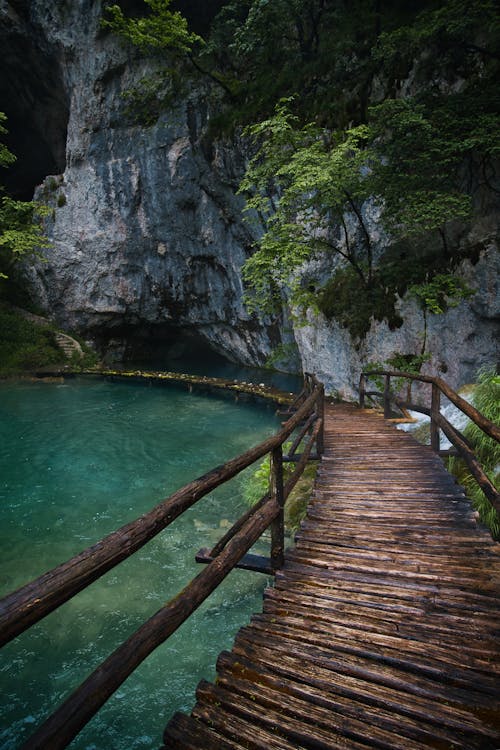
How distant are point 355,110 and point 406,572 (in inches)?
636

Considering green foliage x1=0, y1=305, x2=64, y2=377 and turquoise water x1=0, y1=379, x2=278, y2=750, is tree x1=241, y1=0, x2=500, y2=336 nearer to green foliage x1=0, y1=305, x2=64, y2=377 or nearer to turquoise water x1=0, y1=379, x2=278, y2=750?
turquoise water x1=0, y1=379, x2=278, y2=750

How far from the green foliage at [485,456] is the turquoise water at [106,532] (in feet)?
12.0

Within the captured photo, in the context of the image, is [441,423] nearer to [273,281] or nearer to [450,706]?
[450,706]

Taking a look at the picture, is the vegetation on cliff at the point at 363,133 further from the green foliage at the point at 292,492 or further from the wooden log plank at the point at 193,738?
the wooden log plank at the point at 193,738

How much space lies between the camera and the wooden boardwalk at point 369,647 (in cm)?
210

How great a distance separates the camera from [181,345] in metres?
34.7

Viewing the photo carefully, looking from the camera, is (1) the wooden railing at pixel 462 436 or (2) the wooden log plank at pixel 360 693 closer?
(2) the wooden log plank at pixel 360 693

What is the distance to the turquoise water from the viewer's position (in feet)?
14.8

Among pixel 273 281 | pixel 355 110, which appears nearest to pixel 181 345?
pixel 273 281

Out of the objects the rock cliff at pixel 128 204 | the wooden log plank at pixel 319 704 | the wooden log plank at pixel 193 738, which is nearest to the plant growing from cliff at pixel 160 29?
the rock cliff at pixel 128 204

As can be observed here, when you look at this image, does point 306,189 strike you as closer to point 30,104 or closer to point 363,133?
point 363,133

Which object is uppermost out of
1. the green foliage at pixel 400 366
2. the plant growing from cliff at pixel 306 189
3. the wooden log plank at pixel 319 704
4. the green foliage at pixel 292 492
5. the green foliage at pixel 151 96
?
the green foliage at pixel 151 96

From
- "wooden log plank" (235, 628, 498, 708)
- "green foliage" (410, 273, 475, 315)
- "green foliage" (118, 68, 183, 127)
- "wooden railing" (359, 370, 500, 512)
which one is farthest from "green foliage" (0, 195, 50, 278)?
"wooden log plank" (235, 628, 498, 708)

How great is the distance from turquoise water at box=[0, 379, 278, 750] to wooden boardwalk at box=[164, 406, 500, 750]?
8.12ft
